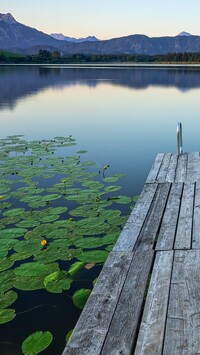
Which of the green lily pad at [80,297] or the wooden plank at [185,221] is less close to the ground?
the wooden plank at [185,221]

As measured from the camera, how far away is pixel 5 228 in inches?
223

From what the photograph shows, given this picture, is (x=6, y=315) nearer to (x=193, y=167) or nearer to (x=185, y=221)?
(x=185, y=221)

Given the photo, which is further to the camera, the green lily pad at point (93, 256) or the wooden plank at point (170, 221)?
the green lily pad at point (93, 256)

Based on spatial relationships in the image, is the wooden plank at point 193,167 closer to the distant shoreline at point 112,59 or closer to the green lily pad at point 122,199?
the green lily pad at point 122,199

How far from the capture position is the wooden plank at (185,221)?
13.0 feet

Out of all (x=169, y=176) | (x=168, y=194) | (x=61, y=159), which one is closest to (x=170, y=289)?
(x=168, y=194)

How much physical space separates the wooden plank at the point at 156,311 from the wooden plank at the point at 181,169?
326 cm

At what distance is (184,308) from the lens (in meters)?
2.79

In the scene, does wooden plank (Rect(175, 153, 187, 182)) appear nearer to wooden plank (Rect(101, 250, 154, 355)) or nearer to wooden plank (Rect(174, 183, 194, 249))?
wooden plank (Rect(174, 183, 194, 249))

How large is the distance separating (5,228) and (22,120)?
13.8 metres

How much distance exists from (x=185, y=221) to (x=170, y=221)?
0.65ft

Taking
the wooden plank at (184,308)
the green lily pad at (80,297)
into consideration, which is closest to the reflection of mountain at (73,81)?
the green lily pad at (80,297)

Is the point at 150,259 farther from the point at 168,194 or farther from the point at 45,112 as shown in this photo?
the point at 45,112

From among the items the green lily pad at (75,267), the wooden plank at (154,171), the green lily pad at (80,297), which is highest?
the wooden plank at (154,171)
